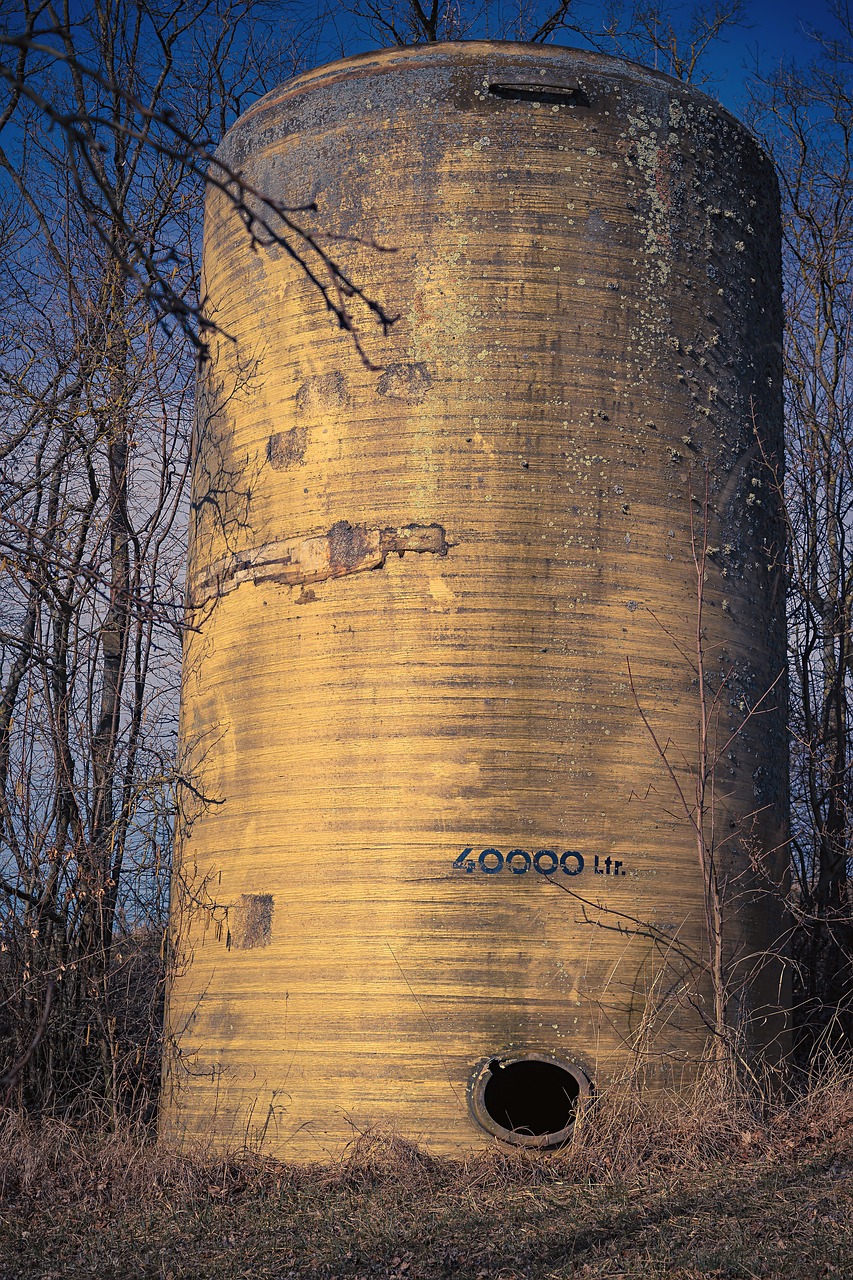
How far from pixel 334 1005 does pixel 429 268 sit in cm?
383

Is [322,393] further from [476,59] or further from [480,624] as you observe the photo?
[476,59]

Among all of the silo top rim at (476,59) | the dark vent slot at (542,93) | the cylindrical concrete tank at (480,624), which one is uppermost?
the silo top rim at (476,59)

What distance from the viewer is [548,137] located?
7.13m

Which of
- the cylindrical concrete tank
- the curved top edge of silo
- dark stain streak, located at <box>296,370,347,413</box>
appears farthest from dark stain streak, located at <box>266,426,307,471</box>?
the curved top edge of silo

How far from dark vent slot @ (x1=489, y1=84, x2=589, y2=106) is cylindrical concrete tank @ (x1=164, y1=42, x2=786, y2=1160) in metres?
0.02

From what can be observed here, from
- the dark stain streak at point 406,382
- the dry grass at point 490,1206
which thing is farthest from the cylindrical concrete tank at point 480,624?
the dry grass at point 490,1206

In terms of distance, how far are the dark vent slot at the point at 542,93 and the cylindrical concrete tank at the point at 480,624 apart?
0.06 feet

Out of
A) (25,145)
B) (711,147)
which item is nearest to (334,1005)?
(711,147)

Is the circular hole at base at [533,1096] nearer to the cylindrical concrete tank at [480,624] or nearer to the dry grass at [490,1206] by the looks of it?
the cylindrical concrete tank at [480,624]

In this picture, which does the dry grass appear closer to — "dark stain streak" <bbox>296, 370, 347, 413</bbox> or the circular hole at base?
the circular hole at base

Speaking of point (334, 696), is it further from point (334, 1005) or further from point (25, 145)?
point (25, 145)

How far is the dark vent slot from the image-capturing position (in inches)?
283

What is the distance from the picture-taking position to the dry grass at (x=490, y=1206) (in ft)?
15.7

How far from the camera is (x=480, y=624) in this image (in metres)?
6.59
